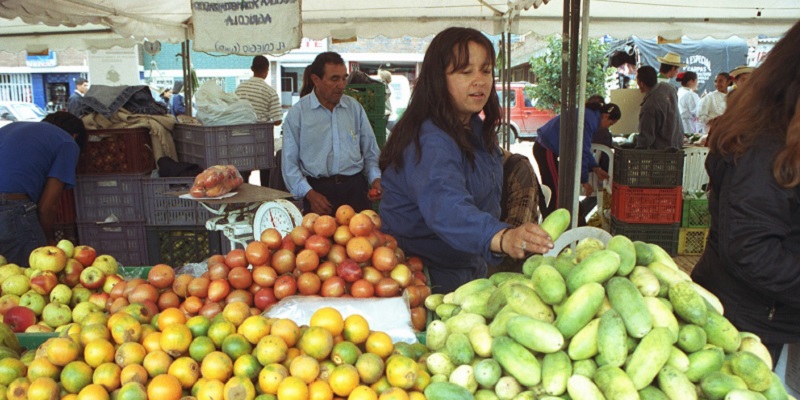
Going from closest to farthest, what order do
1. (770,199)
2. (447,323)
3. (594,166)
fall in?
(447,323)
(770,199)
(594,166)

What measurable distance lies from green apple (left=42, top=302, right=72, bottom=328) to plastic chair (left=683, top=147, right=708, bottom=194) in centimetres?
589

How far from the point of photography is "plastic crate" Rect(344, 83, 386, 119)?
6.20 m

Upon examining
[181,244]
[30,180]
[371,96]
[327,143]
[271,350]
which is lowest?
[181,244]

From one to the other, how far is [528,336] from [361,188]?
126 inches

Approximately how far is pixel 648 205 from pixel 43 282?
5.24m

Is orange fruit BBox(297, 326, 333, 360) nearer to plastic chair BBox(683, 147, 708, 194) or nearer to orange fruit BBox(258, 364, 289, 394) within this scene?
orange fruit BBox(258, 364, 289, 394)

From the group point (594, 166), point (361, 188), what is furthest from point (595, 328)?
point (594, 166)

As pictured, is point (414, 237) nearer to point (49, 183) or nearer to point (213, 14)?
point (213, 14)

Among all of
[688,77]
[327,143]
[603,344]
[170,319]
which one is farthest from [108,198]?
[688,77]

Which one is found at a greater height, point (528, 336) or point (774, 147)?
point (774, 147)

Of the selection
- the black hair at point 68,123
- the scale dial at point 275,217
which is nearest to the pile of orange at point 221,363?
the scale dial at point 275,217

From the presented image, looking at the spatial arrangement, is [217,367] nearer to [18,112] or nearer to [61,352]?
[61,352]

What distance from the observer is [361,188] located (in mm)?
4555

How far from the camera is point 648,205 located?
19.3ft
